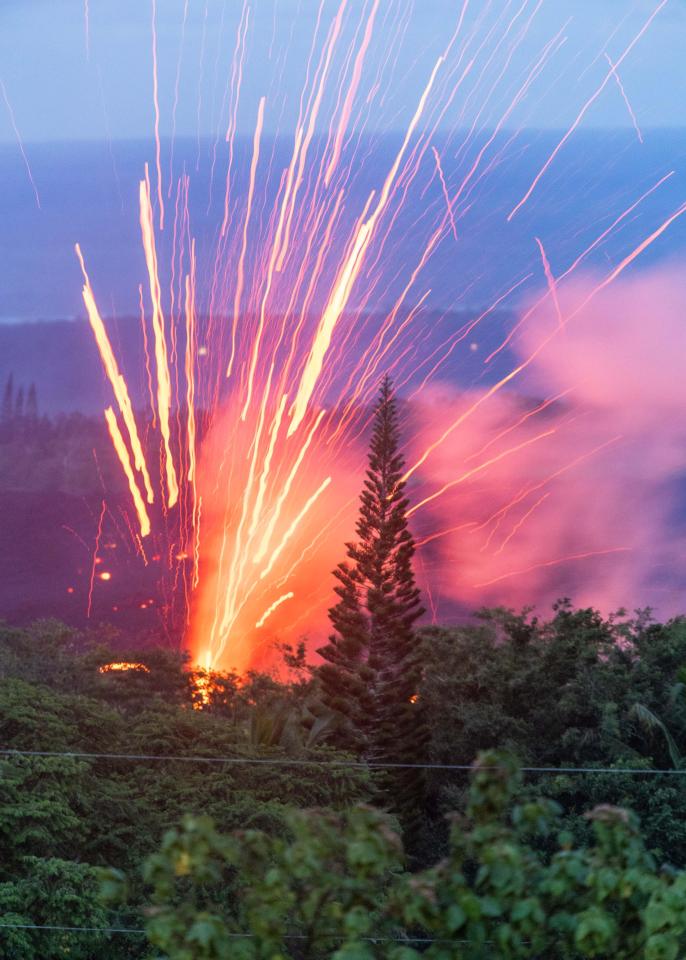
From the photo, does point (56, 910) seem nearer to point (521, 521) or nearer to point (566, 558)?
point (566, 558)

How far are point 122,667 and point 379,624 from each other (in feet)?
23.4

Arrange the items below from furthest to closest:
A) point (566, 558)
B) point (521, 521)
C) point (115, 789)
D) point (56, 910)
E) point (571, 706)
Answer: point (521, 521) < point (566, 558) < point (571, 706) < point (115, 789) < point (56, 910)

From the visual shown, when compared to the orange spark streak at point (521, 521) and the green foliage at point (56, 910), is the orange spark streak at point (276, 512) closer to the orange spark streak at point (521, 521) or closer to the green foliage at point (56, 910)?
the orange spark streak at point (521, 521)

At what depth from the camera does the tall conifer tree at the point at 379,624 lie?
2791cm

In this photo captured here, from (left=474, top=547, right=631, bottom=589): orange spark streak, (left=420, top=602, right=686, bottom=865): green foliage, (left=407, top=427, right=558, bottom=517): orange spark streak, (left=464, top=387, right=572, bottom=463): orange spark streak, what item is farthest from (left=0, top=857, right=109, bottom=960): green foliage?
(left=464, top=387, right=572, bottom=463): orange spark streak

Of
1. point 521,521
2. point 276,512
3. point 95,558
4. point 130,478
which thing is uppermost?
point 521,521

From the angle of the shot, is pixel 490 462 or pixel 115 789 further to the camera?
pixel 490 462

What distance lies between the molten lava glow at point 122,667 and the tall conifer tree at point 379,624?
494 centimetres

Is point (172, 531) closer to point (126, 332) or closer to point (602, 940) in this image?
point (126, 332)

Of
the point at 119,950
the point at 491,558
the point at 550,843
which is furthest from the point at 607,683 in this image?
the point at 491,558

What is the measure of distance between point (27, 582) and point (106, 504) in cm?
1410

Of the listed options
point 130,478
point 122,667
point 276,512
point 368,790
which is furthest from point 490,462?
point 368,790

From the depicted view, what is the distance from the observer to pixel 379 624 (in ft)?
94.0

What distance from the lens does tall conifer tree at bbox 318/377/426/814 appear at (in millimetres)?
27906
